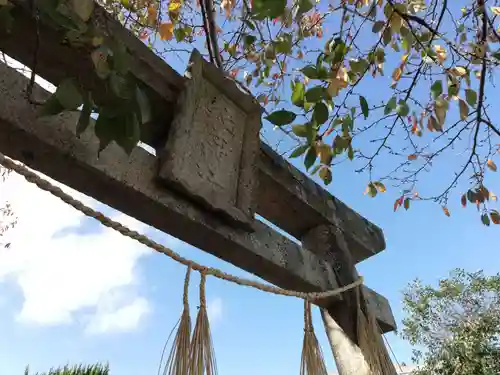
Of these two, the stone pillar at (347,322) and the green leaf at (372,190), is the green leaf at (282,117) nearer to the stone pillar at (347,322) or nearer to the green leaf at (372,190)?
the stone pillar at (347,322)

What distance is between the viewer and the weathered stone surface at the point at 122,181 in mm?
644

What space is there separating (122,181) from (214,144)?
0.25 m

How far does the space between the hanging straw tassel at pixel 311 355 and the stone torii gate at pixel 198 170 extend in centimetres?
11

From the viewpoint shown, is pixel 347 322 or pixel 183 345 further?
pixel 347 322

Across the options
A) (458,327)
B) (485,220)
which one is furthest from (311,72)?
(458,327)

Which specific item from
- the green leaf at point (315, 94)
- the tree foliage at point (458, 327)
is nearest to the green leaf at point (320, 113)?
the green leaf at point (315, 94)

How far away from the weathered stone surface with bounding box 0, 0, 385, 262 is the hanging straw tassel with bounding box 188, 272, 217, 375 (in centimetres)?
32

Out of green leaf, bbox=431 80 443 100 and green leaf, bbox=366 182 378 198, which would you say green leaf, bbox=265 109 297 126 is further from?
green leaf, bbox=366 182 378 198

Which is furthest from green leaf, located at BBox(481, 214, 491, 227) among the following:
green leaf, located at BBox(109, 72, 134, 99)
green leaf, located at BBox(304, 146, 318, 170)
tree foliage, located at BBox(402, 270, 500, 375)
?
tree foliage, located at BBox(402, 270, 500, 375)

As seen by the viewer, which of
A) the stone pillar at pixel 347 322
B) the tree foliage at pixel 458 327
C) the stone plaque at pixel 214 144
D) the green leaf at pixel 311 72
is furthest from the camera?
the tree foliage at pixel 458 327

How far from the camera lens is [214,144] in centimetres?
92

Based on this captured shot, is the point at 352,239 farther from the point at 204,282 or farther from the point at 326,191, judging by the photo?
the point at 204,282

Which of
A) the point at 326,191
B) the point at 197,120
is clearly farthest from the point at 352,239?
the point at 197,120

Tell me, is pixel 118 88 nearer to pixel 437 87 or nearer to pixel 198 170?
pixel 198 170
